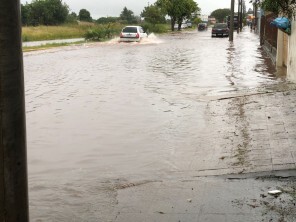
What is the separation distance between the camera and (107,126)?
940cm

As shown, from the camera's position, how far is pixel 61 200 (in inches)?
220

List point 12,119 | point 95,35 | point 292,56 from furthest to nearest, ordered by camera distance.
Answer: point 95,35
point 292,56
point 12,119

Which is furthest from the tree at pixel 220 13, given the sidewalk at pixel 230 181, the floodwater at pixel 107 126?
the sidewalk at pixel 230 181

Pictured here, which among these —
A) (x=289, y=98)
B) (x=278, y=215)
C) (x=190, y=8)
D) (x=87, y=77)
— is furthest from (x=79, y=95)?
(x=190, y=8)

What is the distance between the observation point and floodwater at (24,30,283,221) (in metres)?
5.89

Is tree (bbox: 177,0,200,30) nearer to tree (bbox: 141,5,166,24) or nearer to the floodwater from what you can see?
tree (bbox: 141,5,166,24)

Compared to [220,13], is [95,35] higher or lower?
lower

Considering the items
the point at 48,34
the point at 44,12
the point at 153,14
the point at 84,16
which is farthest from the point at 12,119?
the point at 84,16

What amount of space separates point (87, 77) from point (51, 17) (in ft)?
235

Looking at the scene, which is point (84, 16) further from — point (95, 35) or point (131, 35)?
point (131, 35)

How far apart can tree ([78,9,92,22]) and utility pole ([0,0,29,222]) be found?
108 metres

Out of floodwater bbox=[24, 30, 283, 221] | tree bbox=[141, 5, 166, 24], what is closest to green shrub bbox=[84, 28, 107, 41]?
floodwater bbox=[24, 30, 283, 221]

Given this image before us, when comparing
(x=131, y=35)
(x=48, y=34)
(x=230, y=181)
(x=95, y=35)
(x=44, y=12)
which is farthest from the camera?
(x=44, y=12)

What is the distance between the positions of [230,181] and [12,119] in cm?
339
